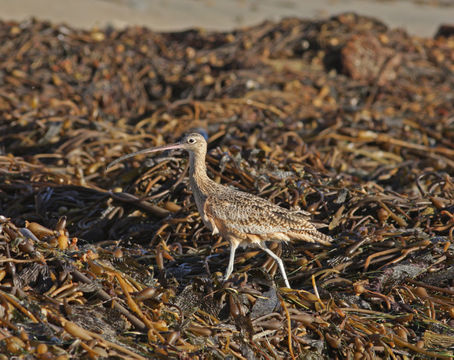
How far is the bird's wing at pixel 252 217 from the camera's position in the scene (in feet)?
10.4

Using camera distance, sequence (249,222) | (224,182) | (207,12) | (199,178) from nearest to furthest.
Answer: (249,222)
(199,178)
(224,182)
(207,12)

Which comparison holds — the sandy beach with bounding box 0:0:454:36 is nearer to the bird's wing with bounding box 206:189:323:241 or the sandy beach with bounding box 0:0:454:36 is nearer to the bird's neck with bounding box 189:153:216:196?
the bird's neck with bounding box 189:153:216:196

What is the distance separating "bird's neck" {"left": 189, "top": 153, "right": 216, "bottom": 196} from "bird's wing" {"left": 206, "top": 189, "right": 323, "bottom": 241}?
0.10 m

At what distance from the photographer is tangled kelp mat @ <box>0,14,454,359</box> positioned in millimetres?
2693

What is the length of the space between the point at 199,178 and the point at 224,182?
2.33ft

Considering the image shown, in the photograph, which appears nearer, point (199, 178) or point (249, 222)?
point (249, 222)

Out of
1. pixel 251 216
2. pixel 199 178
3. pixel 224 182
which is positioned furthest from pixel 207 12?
pixel 251 216

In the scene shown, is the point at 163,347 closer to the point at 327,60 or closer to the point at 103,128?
the point at 103,128

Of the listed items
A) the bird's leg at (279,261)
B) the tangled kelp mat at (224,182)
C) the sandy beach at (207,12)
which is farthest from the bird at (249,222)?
the sandy beach at (207,12)

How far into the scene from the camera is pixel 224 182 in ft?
13.6

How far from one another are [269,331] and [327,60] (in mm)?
5857

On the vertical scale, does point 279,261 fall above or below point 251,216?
below

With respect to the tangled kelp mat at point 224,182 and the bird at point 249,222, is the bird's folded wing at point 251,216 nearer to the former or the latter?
the bird at point 249,222

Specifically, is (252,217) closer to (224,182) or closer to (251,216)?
(251,216)
